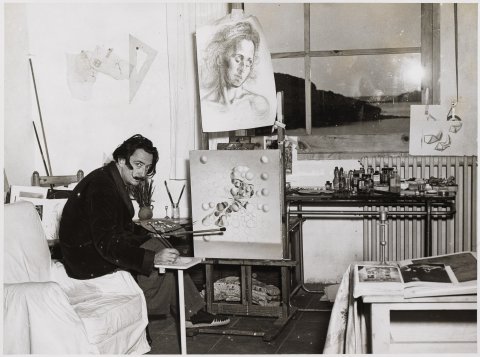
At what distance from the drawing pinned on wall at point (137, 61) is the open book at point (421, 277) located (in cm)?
258

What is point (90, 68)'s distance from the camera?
4145 mm

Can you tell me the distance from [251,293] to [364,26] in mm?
2008

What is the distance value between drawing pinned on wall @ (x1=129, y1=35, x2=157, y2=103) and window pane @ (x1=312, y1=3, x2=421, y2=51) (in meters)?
1.15

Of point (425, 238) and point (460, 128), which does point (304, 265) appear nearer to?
point (425, 238)

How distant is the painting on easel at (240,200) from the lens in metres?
3.04

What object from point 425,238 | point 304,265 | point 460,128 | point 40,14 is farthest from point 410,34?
point 40,14

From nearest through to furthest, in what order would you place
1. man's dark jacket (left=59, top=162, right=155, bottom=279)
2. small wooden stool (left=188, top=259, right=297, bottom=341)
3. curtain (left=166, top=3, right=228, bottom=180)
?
man's dark jacket (left=59, top=162, right=155, bottom=279) → small wooden stool (left=188, top=259, right=297, bottom=341) → curtain (left=166, top=3, right=228, bottom=180)

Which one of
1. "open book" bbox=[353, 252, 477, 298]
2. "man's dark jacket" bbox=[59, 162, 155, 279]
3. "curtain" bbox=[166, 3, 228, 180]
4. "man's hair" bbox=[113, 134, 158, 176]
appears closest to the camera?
"open book" bbox=[353, 252, 477, 298]

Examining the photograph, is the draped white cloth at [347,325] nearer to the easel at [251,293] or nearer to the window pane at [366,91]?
the easel at [251,293]

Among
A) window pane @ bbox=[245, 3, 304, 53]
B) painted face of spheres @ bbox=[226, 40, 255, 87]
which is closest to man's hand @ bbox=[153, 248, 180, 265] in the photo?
painted face of spheres @ bbox=[226, 40, 255, 87]

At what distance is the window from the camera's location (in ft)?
12.9

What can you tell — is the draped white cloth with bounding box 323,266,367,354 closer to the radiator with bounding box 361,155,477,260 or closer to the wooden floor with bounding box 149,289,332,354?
the wooden floor with bounding box 149,289,332,354

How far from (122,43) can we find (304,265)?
206 cm

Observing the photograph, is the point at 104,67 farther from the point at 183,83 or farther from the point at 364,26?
the point at 364,26
